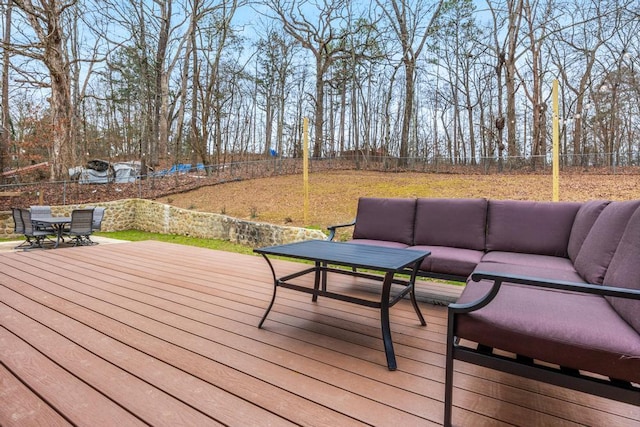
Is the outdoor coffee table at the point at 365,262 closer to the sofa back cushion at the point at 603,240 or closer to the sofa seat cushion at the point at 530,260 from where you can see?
the sofa seat cushion at the point at 530,260

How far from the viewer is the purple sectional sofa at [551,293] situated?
111 cm

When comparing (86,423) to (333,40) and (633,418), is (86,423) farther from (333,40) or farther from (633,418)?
(333,40)

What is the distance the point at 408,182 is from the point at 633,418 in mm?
8553

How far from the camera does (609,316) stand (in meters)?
1.29

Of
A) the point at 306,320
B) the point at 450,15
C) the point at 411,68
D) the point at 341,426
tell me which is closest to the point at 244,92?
the point at 411,68

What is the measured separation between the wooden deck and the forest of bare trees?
8.76 meters

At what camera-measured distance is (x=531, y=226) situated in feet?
9.10

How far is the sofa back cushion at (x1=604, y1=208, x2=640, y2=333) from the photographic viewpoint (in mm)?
1208

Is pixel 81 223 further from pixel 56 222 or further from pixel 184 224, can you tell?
pixel 184 224

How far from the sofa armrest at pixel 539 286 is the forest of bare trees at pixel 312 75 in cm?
974

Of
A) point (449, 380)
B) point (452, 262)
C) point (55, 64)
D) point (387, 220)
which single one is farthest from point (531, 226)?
point (55, 64)

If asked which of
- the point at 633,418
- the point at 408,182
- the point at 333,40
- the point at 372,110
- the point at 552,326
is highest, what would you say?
the point at 333,40

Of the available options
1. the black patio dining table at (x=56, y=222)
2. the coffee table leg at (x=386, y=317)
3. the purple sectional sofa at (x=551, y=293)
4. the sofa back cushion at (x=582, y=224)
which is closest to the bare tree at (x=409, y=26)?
the purple sectional sofa at (x=551, y=293)

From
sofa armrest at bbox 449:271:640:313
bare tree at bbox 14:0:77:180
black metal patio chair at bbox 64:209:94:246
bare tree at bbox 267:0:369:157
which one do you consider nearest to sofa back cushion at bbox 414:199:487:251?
sofa armrest at bbox 449:271:640:313
